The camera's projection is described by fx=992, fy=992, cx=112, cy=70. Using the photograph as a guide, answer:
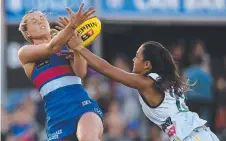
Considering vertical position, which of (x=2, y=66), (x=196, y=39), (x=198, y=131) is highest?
(x=198, y=131)

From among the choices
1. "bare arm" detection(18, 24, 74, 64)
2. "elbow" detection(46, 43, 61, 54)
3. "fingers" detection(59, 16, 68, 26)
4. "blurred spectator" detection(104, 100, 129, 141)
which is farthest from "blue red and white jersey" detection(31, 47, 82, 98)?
"blurred spectator" detection(104, 100, 129, 141)

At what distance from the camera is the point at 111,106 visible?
52.0 ft

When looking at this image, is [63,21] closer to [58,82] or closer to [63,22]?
[63,22]

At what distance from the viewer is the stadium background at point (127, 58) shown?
619 inches

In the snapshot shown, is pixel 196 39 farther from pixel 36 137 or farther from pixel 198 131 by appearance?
pixel 198 131

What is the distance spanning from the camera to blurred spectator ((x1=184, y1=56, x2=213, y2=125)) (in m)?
15.9

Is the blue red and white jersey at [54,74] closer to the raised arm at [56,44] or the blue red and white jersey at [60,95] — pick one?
the blue red and white jersey at [60,95]

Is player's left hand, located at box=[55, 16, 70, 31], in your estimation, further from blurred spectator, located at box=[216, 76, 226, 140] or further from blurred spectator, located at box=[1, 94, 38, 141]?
blurred spectator, located at box=[216, 76, 226, 140]

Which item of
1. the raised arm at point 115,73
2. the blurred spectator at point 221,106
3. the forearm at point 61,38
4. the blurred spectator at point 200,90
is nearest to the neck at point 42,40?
the forearm at point 61,38

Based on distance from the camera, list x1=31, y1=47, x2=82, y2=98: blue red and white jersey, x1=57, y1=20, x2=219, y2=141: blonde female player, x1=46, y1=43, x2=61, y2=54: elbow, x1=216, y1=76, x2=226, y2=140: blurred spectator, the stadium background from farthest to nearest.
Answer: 1. x1=216, y1=76, x2=226, y2=140: blurred spectator
2. the stadium background
3. x1=31, y1=47, x2=82, y2=98: blue red and white jersey
4. x1=57, y1=20, x2=219, y2=141: blonde female player
5. x1=46, y1=43, x2=61, y2=54: elbow

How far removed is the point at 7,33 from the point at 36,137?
3260mm

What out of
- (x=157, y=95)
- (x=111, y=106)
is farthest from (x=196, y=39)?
(x=157, y=95)

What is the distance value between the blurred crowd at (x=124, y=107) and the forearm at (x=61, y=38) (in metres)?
4.81

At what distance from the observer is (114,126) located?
1501cm
